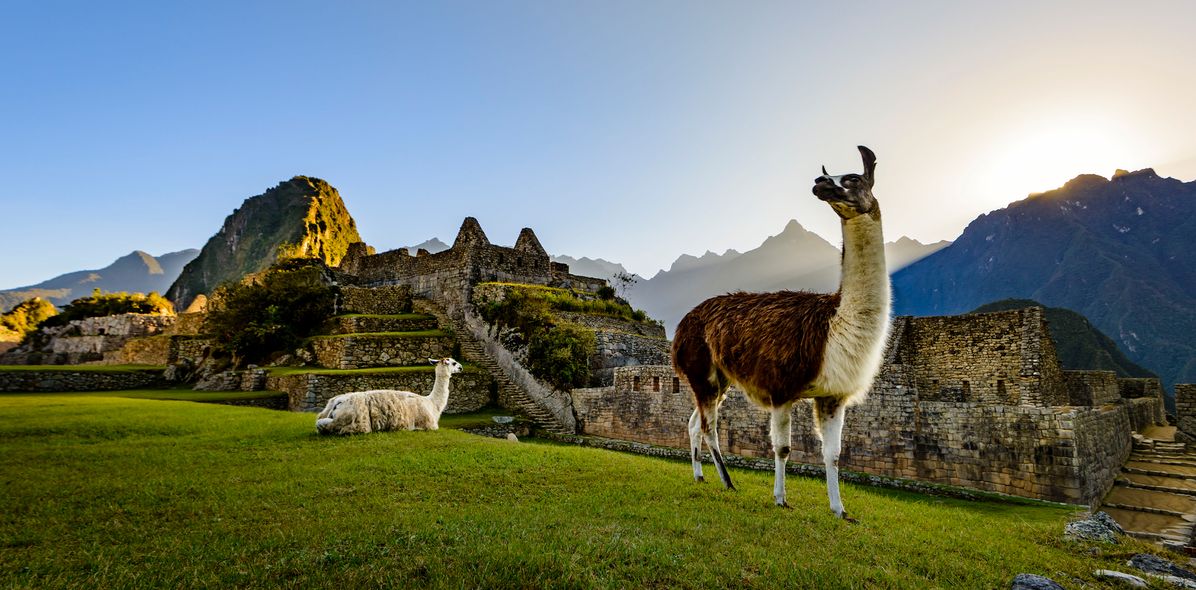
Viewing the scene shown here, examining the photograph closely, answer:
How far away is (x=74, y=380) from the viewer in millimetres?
19797

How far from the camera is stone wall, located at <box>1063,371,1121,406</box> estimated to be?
19375 millimetres

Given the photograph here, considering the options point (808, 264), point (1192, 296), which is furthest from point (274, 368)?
point (808, 264)

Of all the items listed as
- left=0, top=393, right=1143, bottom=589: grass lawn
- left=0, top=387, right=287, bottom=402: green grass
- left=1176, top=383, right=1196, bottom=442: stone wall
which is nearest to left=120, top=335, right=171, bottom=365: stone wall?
left=0, top=387, right=287, bottom=402: green grass

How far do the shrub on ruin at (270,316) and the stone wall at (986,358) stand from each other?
25.5m

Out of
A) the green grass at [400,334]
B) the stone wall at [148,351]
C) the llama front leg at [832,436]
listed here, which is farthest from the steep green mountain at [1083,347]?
the stone wall at [148,351]

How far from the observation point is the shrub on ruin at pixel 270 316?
22875 mm

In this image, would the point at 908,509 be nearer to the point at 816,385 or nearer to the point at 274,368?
the point at 816,385

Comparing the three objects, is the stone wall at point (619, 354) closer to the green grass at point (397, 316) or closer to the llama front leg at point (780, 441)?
the green grass at point (397, 316)

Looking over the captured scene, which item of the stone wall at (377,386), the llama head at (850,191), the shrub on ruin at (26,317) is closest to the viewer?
the llama head at (850,191)

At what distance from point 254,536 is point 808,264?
398 feet

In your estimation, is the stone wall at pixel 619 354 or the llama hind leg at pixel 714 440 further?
the stone wall at pixel 619 354

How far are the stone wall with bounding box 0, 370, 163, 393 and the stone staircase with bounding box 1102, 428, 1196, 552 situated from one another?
3001cm

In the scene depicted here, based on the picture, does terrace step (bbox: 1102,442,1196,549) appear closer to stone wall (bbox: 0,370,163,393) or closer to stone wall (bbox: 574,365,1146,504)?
stone wall (bbox: 574,365,1146,504)

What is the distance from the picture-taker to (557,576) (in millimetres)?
3467
